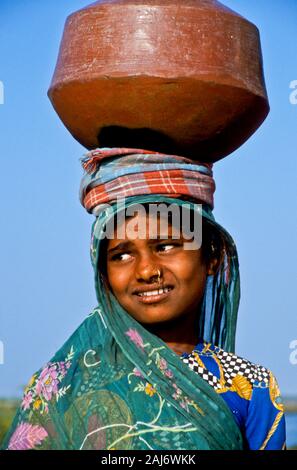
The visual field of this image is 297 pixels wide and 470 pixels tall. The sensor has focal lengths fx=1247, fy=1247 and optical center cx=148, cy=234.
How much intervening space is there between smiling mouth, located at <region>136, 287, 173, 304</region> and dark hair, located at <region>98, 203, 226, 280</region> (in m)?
0.20

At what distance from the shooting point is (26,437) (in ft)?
13.6

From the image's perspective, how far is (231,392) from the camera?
4258 millimetres

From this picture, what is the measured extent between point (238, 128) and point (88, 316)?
33.1 inches

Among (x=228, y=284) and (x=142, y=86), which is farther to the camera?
(x=228, y=284)

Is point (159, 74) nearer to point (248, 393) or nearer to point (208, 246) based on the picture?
point (208, 246)

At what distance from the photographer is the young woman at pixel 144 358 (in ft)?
13.4


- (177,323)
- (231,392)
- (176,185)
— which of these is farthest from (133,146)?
(231,392)

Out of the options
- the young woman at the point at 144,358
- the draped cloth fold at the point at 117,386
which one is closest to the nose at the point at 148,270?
the young woman at the point at 144,358

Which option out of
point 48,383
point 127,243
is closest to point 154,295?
point 127,243

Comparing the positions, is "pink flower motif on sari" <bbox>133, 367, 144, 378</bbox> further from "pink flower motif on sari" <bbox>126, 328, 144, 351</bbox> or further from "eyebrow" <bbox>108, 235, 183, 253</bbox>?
"eyebrow" <bbox>108, 235, 183, 253</bbox>

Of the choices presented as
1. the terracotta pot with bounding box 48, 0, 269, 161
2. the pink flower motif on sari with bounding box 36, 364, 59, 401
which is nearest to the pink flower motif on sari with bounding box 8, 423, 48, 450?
the pink flower motif on sari with bounding box 36, 364, 59, 401

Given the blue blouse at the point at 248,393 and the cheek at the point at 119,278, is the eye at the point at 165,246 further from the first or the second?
the blue blouse at the point at 248,393

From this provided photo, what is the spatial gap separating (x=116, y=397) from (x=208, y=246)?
657mm
